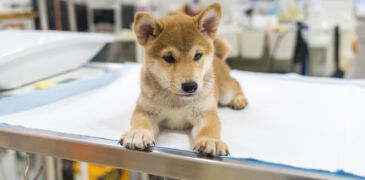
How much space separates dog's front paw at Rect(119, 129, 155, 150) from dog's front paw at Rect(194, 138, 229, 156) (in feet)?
0.35

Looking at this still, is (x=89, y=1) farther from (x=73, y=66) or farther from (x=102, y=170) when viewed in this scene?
(x=102, y=170)

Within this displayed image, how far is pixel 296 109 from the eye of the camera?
34.8 inches

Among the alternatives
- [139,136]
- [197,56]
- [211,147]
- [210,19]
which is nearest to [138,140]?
[139,136]

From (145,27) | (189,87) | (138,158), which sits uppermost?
(145,27)

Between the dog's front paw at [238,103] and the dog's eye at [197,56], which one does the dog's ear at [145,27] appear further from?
the dog's front paw at [238,103]

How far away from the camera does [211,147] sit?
58cm

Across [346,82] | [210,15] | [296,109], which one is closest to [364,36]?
[346,82]

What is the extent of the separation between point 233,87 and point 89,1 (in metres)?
2.09

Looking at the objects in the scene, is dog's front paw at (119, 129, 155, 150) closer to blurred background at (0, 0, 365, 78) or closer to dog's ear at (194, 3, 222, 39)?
dog's ear at (194, 3, 222, 39)

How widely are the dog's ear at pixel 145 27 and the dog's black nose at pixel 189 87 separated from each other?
17 cm

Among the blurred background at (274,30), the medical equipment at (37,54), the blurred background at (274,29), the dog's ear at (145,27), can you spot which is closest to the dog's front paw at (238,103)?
the dog's ear at (145,27)

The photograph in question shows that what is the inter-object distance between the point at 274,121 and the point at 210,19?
1.14ft

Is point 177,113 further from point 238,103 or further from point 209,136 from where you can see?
point 238,103

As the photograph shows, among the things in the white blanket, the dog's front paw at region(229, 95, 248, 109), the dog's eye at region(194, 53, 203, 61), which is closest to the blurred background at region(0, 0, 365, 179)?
the white blanket
